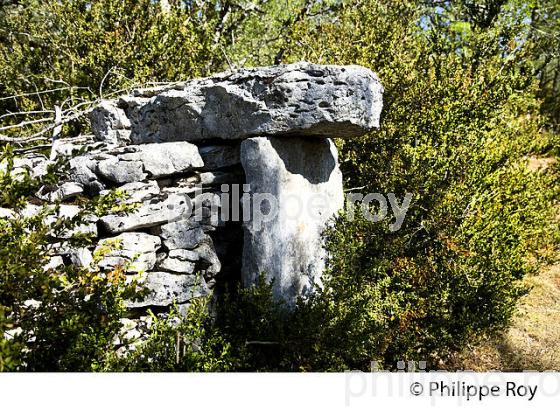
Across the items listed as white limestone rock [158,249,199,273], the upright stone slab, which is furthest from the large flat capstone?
white limestone rock [158,249,199,273]

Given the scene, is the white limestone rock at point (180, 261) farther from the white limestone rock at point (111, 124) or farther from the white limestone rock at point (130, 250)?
the white limestone rock at point (111, 124)

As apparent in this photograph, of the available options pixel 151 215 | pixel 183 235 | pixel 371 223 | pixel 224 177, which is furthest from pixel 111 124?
pixel 371 223

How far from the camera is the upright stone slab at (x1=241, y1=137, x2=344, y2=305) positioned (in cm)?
433

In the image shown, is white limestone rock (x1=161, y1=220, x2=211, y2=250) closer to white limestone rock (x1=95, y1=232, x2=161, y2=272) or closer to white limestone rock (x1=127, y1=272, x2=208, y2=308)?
white limestone rock (x1=95, y1=232, x2=161, y2=272)

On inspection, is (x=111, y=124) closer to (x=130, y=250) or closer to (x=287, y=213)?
(x=130, y=250)

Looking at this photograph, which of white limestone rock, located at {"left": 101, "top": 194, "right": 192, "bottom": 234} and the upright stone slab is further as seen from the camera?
the upright stone slab

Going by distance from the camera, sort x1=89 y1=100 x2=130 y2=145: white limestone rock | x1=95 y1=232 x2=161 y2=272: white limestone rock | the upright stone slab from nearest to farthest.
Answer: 1. x1=95 y1=232 x2=161 y2=272: white limestone rock
2. the upright stone slab
3. x1=89 y1=100 x2=130 y2=145: white limestone rock

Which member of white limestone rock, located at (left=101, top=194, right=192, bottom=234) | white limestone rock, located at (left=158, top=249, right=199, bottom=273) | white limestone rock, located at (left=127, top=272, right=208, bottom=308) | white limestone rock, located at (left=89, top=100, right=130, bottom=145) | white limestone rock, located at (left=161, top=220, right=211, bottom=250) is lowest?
white limestone rock, located at (left=127, top=272, right=208, bottom=308)

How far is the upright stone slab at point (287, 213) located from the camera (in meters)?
4.33

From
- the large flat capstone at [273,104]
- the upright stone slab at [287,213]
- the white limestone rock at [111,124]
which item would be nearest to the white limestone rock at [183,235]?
the upright stone slab at [287,213]

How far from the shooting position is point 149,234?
13.5 feet

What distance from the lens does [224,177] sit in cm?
459

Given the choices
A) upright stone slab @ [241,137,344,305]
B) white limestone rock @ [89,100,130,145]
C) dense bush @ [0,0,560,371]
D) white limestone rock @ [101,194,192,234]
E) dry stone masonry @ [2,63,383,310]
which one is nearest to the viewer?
dense bush @ [0,0,560,371]
